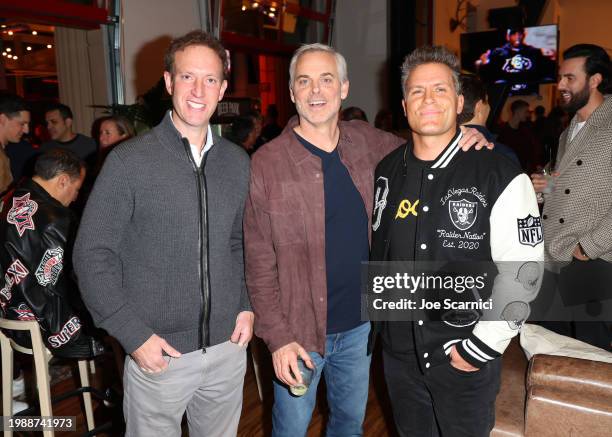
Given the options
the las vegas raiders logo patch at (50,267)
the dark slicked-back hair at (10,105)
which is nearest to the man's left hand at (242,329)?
the las vegas raiders logo patch at (50,267)

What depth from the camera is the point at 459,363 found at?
1.54m

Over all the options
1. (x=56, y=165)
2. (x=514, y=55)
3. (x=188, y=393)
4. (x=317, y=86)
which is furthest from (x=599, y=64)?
(x=514, y=55)

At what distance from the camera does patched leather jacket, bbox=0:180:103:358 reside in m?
2.22

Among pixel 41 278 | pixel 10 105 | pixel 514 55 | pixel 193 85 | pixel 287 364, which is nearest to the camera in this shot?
pixel 193 85

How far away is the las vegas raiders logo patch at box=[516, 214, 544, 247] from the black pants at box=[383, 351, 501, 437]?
42 cm

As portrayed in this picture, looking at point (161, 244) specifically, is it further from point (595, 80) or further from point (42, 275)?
point (595, 80)

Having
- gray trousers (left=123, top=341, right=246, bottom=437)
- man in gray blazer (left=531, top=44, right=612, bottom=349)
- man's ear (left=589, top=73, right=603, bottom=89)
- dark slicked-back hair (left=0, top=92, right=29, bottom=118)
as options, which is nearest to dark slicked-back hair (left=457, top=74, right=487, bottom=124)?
man in gray blazer (left=531, top=44, right=612, bottom=349)

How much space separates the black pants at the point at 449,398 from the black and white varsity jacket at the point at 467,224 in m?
0.07

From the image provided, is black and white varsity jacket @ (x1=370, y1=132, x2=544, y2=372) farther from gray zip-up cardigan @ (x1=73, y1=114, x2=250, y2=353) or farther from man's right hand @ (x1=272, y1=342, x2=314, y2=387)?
gray zip-up cardigan @ (x1=73, y1=114, x2=250, y2=353)

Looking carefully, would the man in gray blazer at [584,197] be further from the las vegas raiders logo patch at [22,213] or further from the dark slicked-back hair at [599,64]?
the las vegas raiders logo patch at [22,213]

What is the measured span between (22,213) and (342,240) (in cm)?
152

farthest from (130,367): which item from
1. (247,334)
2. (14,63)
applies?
(14,63)

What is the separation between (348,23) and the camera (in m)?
8.27

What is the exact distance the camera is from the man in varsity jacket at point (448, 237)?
1501mm
